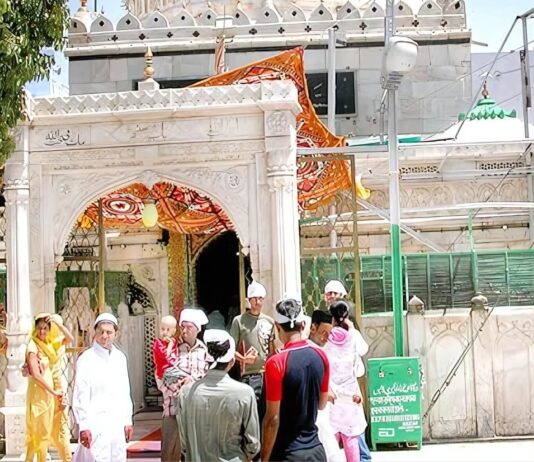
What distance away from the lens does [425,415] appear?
9266mm

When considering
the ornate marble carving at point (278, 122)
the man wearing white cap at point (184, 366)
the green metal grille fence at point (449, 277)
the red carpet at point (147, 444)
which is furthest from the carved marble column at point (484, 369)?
the man wearing white cap at point (184, 366)

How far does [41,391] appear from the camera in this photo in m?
7.72

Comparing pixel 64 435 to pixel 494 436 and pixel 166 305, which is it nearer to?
pixel 494 436

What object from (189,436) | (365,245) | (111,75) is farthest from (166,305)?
(189,436)

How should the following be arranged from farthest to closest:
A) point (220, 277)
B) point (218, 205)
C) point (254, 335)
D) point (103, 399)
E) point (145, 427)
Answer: point (220, 277) → point (145, 427) → point (218, 205) → point (254, 335) → point (103, 399)

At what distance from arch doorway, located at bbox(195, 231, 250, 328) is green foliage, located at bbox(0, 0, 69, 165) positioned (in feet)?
16.1

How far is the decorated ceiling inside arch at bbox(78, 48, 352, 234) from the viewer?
371 inches

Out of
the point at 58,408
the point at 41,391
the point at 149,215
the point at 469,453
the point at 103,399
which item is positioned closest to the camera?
the point at 103,399

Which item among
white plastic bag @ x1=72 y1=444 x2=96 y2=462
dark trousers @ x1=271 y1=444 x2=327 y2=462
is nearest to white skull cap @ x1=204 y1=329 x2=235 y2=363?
dark trousers @ x1=271 y1=444 x2=327 y2=462

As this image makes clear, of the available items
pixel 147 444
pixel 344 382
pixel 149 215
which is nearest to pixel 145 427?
pixel 147 444

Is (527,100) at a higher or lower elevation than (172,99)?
higher

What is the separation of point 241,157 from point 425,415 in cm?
288

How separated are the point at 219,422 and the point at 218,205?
5133 mm

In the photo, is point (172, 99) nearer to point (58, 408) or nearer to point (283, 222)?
point (283, 222)
